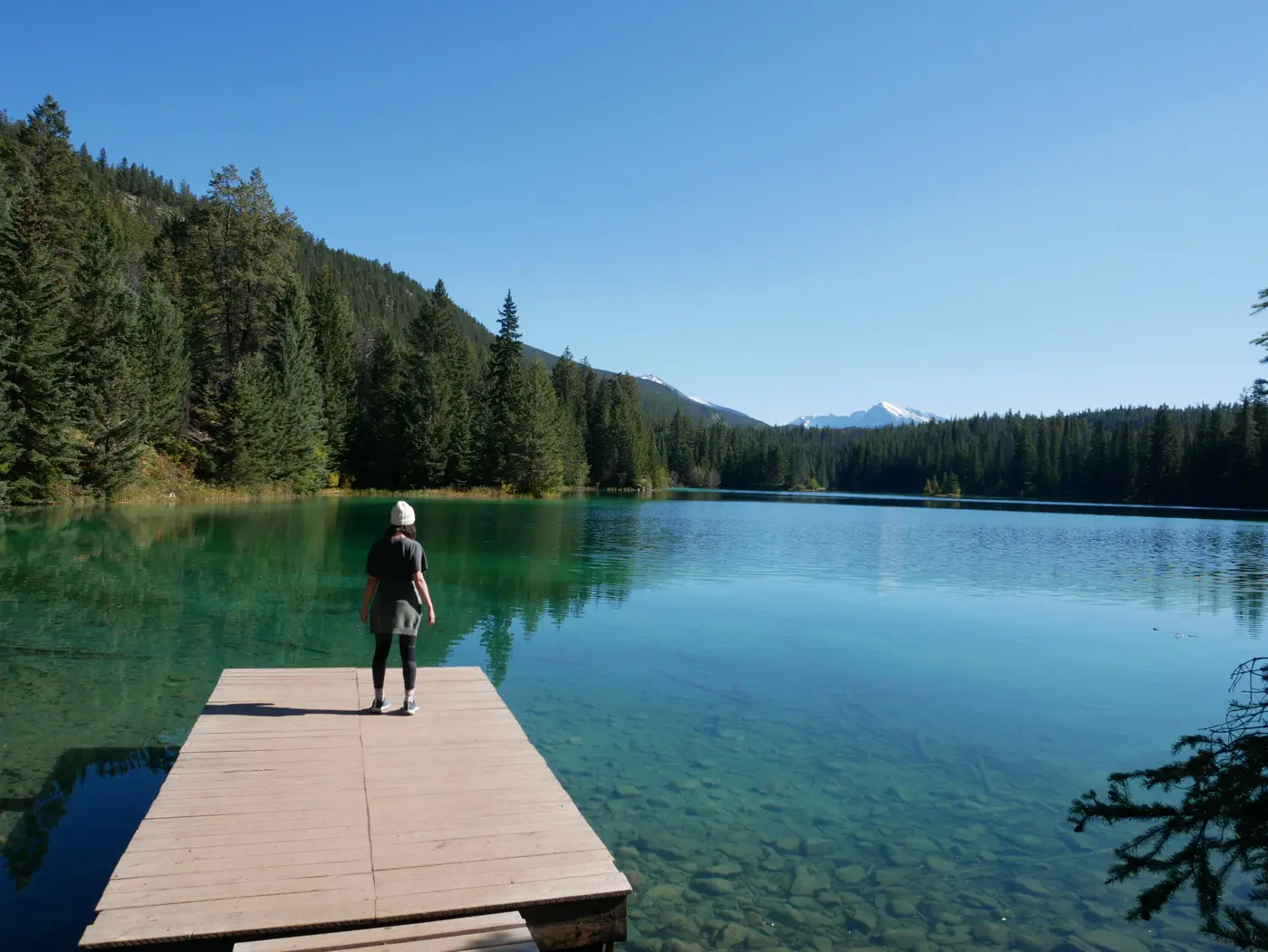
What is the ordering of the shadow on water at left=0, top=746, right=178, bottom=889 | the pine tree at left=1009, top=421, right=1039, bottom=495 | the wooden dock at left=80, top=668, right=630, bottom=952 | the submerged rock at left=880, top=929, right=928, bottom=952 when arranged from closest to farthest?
the wooden dock at left=80, top=668, right=630, bottom=952 < the submerged rock at left=880, top=929, right=928, bottom=952 < the shadow on water at left=0, top=746, right=178, bottom=889 < the pine tree at left=1009, top=421, right=1039, bottom=495

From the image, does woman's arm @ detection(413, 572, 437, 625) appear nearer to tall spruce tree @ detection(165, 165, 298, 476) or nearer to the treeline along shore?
the treeline along shore

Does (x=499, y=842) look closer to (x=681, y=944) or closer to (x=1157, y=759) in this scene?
(x=681, y=944)

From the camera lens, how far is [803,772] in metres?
8.34

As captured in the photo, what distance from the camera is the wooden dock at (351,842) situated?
13.2ft

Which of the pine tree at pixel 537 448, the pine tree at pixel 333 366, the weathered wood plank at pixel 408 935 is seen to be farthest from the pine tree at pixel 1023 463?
the weathered wood plank at pixel 408 935

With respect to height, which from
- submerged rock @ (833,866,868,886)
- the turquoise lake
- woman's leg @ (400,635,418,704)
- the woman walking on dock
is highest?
the woman walking on dock

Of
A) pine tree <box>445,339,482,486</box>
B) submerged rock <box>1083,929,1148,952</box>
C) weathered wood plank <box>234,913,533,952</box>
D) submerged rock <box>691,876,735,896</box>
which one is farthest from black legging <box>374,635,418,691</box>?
pine tree <box>445,339,482,486</box>

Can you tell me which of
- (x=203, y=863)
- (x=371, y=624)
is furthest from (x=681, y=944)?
(x=371, y=624)

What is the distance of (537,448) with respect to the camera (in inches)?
2729

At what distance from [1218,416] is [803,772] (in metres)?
122

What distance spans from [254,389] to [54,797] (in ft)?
147

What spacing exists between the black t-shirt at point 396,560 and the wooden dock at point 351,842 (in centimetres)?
141

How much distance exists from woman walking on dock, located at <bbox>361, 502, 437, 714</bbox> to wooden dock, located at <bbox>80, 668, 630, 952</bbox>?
1.78 ft

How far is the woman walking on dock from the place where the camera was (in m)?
7.64
